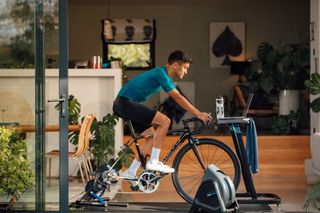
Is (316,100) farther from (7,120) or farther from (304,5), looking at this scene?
(304,5)

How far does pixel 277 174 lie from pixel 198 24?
241 inches

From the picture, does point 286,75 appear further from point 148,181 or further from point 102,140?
point 148,181

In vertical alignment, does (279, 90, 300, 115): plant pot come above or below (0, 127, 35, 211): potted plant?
above

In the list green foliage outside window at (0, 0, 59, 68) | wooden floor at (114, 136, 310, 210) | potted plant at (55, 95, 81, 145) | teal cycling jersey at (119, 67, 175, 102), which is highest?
green foliage outside window at (0, 0, 59, 68)

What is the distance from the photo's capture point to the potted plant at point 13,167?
249 inches

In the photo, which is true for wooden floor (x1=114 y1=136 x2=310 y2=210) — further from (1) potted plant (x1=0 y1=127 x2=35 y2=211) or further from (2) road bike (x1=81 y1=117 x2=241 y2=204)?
(1) potted plant (x1=0 y1=127 x2=35 y2=211)

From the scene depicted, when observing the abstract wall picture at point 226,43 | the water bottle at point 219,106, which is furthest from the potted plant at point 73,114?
the abstract wall picture at point 226,43

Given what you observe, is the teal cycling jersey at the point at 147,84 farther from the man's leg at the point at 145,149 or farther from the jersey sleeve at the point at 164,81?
the man's leg at the point at 145,149

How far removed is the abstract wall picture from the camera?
49.2 feet

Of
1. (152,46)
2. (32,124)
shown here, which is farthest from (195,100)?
(32,124)

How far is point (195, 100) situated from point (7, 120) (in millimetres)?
8821

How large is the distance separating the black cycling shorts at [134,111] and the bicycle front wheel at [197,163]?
416 mm

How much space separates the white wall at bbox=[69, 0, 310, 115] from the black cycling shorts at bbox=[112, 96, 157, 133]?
8029mm

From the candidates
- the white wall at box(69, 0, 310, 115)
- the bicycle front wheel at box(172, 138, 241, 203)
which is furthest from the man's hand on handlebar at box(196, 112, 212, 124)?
the white wall at box(69, 0, 310, 115)
